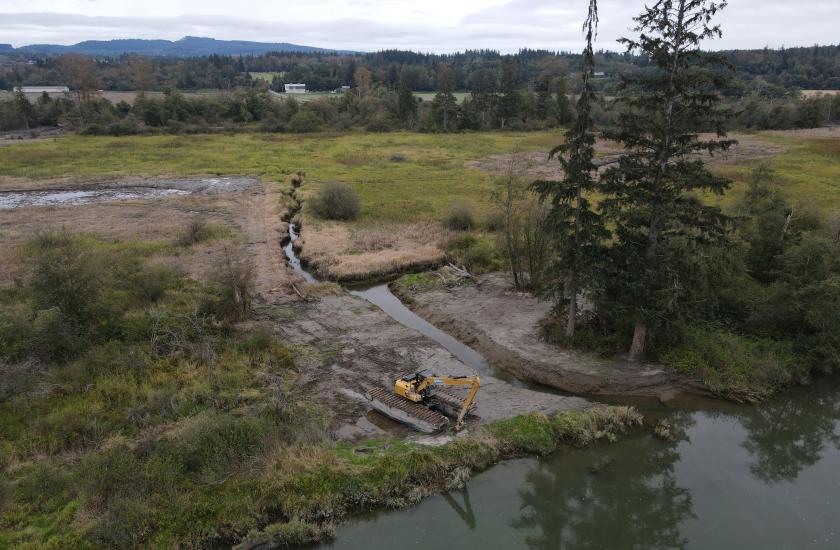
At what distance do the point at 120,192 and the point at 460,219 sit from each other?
3748 centimetres

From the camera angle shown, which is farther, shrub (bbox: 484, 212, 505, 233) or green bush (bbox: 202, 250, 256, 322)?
shrub (bbox: 484, 212, 505, 233)

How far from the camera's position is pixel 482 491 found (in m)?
15.1

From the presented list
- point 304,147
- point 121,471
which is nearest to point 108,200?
point 304,147

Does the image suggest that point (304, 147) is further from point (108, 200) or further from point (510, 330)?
point (510, 330)

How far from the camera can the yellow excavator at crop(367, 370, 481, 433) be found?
17003 millimetres

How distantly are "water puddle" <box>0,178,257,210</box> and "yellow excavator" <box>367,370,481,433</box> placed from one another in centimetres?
4124

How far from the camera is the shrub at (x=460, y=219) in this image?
3806cm

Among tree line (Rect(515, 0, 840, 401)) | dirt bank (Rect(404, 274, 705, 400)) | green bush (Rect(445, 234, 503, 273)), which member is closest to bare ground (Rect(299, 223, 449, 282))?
green bush (Rect(445, 234, 503, 273))

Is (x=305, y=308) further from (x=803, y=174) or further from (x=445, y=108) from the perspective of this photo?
(x=445, y=108)

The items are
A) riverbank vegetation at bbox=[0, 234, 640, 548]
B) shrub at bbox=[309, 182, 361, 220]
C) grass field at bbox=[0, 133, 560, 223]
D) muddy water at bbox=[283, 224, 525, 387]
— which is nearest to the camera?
riverbank vegetation at bbox=[0, 234, 640, 548]

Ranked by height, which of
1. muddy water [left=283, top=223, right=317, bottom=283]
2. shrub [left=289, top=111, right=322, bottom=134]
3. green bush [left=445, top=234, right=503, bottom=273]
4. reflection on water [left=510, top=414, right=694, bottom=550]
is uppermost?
shrub [left=289, top=111, right=322, bottom=134]

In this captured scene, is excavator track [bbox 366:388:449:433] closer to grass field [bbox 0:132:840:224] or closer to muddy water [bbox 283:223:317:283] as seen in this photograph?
muddy water [bbox 283:223:317:283]

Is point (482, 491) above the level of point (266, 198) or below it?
below

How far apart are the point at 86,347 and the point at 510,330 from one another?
17.1m
